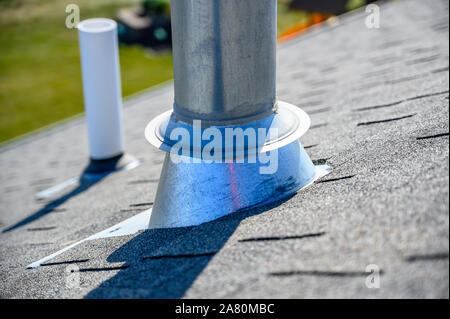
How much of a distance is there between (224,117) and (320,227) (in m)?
0.65

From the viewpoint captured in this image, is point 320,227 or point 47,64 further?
point 47,64

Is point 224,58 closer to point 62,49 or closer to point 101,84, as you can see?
point 101,84

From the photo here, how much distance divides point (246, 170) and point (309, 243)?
1.84 feet

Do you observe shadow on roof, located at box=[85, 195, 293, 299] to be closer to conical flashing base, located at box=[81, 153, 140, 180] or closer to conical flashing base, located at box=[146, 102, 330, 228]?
conical flashing base, located at box=[146, 102, 330, 228]

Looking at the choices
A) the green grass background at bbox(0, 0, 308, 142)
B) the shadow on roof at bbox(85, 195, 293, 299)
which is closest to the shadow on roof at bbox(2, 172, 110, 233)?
the shadow on roof at bbox(85, 195, 293, 299)

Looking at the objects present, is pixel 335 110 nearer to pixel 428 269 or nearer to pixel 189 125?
pixel 189 125

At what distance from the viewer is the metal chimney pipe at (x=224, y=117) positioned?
6.82ft

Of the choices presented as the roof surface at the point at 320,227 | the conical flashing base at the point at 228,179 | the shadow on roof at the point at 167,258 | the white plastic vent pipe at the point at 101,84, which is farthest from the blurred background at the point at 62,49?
the shadow on roof at the point at 167,258

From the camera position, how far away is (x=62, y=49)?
2119 cm

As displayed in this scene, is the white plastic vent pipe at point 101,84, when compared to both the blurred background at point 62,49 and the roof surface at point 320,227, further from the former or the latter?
the blurred background at point 62,49

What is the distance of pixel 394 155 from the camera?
7.60ft

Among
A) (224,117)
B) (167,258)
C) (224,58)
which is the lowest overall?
(167,258)

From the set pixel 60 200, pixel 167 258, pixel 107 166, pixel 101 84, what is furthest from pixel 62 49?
pixel 167 258
